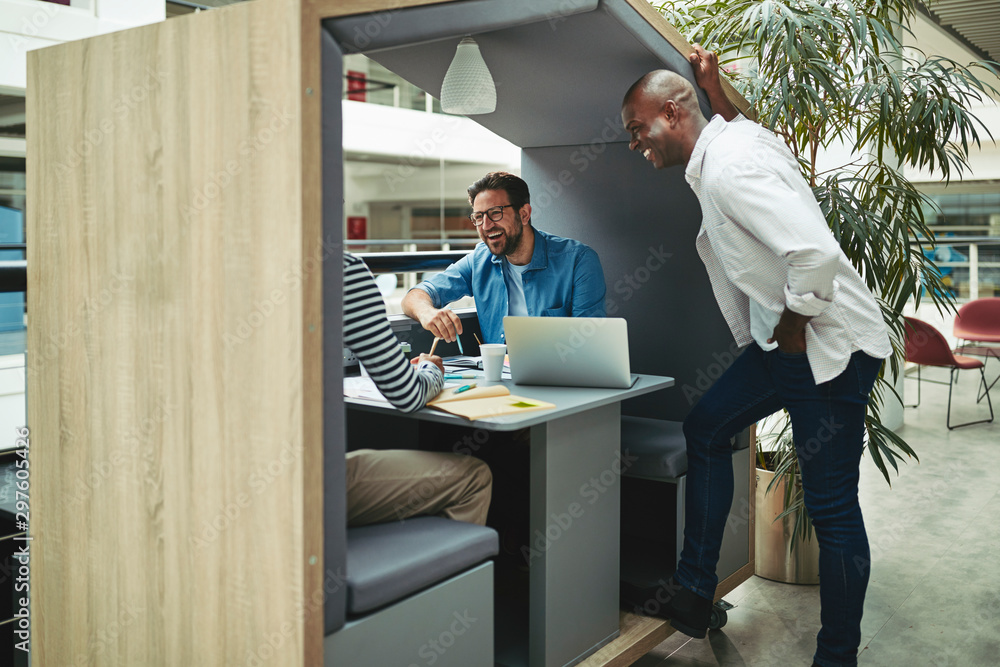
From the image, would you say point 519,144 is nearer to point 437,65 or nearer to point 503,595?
point 437,65

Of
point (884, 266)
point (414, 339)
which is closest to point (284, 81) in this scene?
point (414, 339)

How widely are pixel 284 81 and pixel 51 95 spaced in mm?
729

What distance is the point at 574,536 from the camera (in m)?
2.04

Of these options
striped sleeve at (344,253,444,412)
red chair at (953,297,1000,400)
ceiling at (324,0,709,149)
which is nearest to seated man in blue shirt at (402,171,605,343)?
ceiling at (324,0,709,149)

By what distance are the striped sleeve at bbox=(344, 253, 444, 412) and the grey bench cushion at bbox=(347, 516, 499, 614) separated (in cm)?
Result: 27

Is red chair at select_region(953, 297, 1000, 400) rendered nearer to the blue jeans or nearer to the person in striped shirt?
the blue jeans

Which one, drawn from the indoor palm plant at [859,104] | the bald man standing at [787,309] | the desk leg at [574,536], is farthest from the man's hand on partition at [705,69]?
the desk leg at [574,536]

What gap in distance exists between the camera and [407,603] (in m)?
1.58

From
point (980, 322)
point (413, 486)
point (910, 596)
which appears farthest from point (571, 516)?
point (980, 322)

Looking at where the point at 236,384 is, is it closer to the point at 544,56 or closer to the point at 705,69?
the point at 544,56

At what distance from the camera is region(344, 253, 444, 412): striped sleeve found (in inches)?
66.7

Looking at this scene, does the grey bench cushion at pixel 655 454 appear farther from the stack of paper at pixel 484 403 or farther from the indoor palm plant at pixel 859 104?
the indoor palm plant at pixel 859 104

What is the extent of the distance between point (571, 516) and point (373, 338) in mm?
687

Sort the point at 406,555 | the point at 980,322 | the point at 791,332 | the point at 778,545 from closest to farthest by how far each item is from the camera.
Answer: the point at 406,555, the point at 791,332, the point at 778,545, the point at 980,322
